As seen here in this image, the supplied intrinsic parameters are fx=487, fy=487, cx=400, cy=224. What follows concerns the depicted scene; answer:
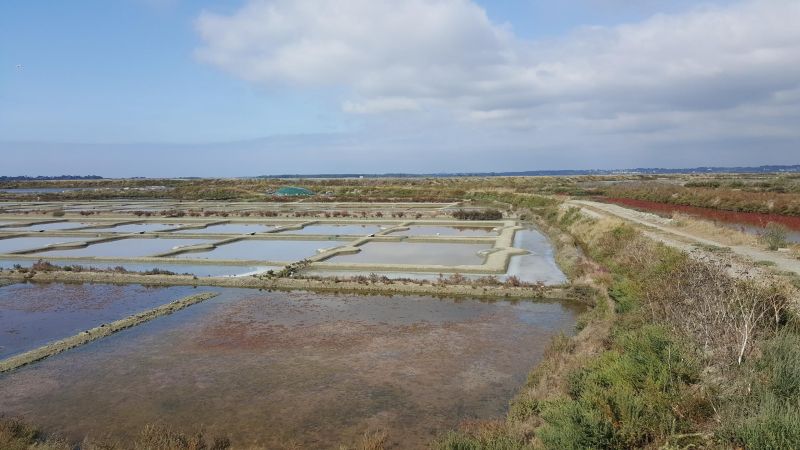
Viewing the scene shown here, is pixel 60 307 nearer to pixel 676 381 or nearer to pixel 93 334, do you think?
pixel 93 334

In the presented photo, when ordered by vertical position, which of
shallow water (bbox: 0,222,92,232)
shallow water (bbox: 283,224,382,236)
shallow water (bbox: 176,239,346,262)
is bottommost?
shallow water (bbox: 176,239,346,262)

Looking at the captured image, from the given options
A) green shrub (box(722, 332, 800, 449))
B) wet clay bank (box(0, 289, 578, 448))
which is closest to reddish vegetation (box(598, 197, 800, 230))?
wet clay bank (box(0, 289, 578, 448))

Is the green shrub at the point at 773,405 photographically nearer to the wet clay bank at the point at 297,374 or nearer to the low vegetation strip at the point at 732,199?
the wet clay bank at the point at 297,374

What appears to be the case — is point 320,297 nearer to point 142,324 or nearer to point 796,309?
point 142,324

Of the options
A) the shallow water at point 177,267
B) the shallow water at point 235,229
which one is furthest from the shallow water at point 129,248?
the shallow water at point 235,229

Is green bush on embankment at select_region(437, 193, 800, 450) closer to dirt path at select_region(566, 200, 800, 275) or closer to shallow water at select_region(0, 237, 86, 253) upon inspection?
dirt path at select_region(566, 200, 800, 275)

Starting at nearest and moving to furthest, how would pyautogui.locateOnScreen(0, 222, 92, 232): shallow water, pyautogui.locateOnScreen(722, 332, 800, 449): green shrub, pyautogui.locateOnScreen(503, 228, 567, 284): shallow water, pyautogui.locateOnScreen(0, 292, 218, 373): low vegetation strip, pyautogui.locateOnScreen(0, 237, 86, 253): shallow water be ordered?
pyautogui.locateOnScreen(722, 332, 800, 449): green shrub, pyautogui.locateOnScreen(0, 292, 218, 373): low vegetation strip, pyautogui.locateOnScreen(503, 228, 567, 284): shallow water, pyautogui.locateOnScreen(0, 237, 86, 253): shallow water, pyautogui.locateOnScreen(0, 222, 92, 232): shallow water

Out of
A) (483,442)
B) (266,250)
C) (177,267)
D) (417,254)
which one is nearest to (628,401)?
(483,442)
